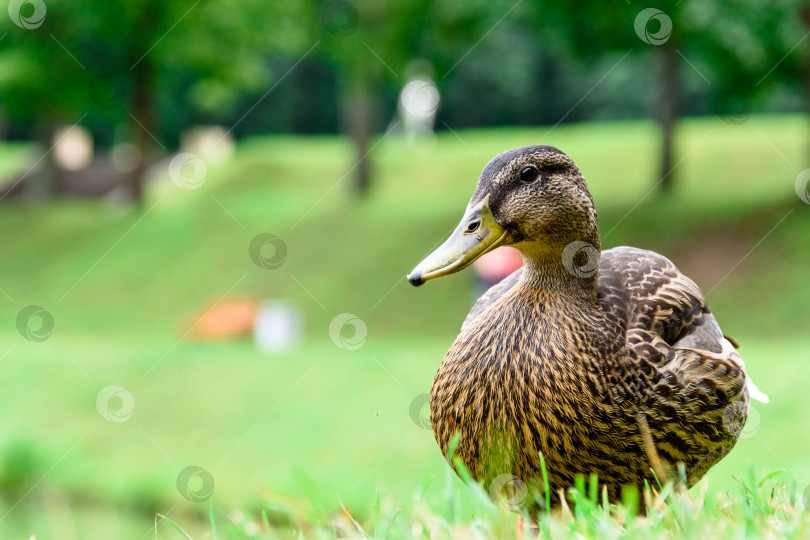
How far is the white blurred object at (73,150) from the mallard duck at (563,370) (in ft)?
86.2

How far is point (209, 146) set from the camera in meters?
29.8

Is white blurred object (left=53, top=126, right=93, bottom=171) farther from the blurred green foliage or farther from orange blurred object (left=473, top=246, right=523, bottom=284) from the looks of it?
orange blurred object (left=473, top=246, right=523, bottom=284)

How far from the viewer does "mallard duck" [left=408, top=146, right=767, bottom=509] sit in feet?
9.00

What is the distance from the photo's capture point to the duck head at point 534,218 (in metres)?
2.75

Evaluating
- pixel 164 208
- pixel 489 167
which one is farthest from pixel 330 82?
pixel 489 167

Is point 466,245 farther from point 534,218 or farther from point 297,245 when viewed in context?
point 297,245

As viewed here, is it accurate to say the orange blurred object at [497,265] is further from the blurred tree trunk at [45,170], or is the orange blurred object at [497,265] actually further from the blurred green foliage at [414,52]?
the blurred tree trunk at [45,170]

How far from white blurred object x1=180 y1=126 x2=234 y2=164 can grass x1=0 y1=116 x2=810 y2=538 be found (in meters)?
1.52

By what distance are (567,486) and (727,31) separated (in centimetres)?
1234

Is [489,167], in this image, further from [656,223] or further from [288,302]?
[288,302]

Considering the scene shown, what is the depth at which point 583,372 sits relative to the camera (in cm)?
279

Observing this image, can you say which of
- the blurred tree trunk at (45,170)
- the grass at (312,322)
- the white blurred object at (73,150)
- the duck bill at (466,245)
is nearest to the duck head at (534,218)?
the duck bill at (466,245)

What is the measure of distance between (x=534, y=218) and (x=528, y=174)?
135 millimetres

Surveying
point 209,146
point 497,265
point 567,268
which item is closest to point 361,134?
point 497,265
